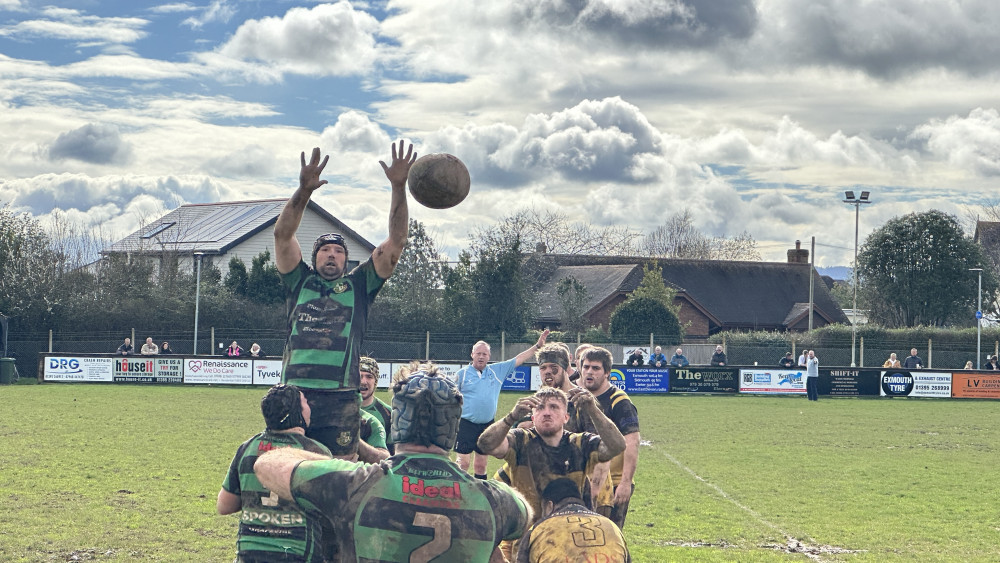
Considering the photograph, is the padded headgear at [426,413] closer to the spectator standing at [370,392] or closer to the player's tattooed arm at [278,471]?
the player's tattooed arm at [278,471]

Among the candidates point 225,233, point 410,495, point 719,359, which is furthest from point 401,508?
point 225,233

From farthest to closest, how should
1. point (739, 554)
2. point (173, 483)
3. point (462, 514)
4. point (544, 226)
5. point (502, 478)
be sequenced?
point (544, 226) < point (173, 483) < point (739, 554) < point (502, 478) < point (462, 514)

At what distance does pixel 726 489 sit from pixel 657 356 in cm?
2156

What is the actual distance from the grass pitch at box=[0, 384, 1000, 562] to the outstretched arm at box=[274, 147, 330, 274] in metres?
3.92

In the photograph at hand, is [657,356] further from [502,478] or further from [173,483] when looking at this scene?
[502,478]

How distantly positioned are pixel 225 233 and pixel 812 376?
33.7 meters

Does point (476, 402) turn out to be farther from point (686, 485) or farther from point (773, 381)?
point (773, 381)

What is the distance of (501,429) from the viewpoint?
612cm

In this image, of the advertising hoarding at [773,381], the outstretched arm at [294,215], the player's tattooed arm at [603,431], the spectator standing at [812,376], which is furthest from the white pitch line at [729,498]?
the advertising hoarding at [773,381]

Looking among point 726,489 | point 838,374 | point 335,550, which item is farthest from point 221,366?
point 335,550

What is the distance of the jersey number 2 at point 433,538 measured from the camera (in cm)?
372

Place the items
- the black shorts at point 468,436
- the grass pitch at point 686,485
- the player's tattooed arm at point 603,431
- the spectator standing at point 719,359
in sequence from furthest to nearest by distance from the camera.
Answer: the spectator standing at point 719,359, the black shorts at point 468,436, the grass pitch at point 686,485, the player's tattooed arm at point 603,431

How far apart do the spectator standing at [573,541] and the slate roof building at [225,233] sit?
1732 inches

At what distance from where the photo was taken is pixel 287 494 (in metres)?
3.79
